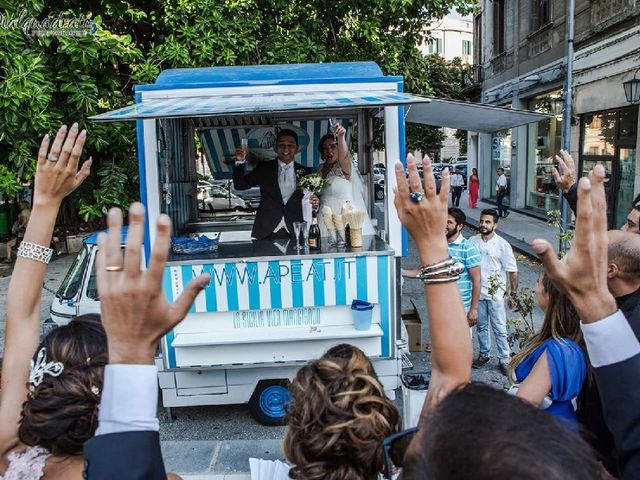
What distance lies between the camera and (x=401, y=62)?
10.9 m

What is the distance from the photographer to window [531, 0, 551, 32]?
16.2 m

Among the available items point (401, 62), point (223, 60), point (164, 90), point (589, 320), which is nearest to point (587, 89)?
point (401, 62)

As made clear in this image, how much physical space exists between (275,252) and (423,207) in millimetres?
3398

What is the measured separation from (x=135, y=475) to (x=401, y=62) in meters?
10.8

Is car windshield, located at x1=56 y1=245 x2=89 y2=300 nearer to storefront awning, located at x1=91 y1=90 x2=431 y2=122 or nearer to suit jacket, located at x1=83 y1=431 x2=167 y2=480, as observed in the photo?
storefront awning, located at x1=91 y1=90 x2=431 y2=122

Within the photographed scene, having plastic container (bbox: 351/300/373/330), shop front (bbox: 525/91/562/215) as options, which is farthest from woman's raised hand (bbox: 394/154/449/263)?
shop front (bbox: 525/91/562/215)

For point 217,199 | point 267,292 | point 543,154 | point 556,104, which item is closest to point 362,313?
point 267,292

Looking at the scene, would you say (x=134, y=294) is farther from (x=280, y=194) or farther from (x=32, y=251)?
(x=280, y=194)

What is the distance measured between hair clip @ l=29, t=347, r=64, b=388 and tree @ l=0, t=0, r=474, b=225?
699 centimetres

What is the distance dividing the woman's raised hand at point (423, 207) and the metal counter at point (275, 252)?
295 cm

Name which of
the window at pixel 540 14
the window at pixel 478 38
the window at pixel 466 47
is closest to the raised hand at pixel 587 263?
the window at pixel 540 14

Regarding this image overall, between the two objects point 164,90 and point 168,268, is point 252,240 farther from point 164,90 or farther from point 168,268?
point 164,90

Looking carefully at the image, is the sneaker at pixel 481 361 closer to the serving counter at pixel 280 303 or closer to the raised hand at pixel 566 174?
the serving counter at pixel 280 303

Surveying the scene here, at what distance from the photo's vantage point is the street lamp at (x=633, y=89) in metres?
10.5
